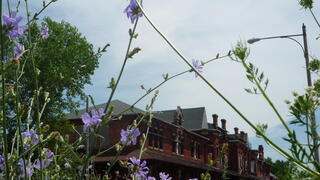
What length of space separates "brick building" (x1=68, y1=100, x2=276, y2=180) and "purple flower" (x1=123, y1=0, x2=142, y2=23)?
60.4 feet

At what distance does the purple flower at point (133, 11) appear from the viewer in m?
2.17

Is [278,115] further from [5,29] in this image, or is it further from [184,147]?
[184,147]

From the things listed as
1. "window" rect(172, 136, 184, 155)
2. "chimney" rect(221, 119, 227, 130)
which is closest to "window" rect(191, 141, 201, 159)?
"window" rect(172, 136, 184, 155)

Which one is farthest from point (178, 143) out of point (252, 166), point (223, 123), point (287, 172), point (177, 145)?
point (287, 172)

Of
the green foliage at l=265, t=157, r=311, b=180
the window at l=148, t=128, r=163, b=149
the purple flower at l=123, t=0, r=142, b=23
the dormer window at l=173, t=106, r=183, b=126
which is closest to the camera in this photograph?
the green foliage at l=265, t=157, r=311, b=180

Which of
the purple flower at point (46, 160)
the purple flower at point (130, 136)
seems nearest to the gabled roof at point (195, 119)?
the purple flower at point (130, 136)

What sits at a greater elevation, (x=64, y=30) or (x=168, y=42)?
(x=64, y=30)

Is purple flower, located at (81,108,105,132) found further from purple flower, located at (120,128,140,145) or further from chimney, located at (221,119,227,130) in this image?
chimney, located at (221,119,227,130)

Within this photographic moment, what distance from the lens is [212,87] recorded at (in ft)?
5.06

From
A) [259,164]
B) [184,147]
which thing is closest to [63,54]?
[184,147]

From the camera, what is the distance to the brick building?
2834cm

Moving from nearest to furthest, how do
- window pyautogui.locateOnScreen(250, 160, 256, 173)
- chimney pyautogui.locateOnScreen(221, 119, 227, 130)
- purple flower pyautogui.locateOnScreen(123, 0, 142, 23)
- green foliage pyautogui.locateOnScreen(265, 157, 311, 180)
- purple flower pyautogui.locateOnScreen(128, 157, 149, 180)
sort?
green foliage pyautogui.locateOnScreen(265, 157, 311, 180)
purple flower pyautogui.locateOnScreen(123, 0, 142, 23)
purple flower pyautogui.locateOnScreen(128, 157, 149, 180)
chimney pyautogui.locateOnScreen(221, 119, 227, 130)
window pyautogui.locateOnScreen(250, 160, 256, 173)

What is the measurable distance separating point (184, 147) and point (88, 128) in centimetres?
3440

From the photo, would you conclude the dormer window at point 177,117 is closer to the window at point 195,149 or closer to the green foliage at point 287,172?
the window at point 195,149
